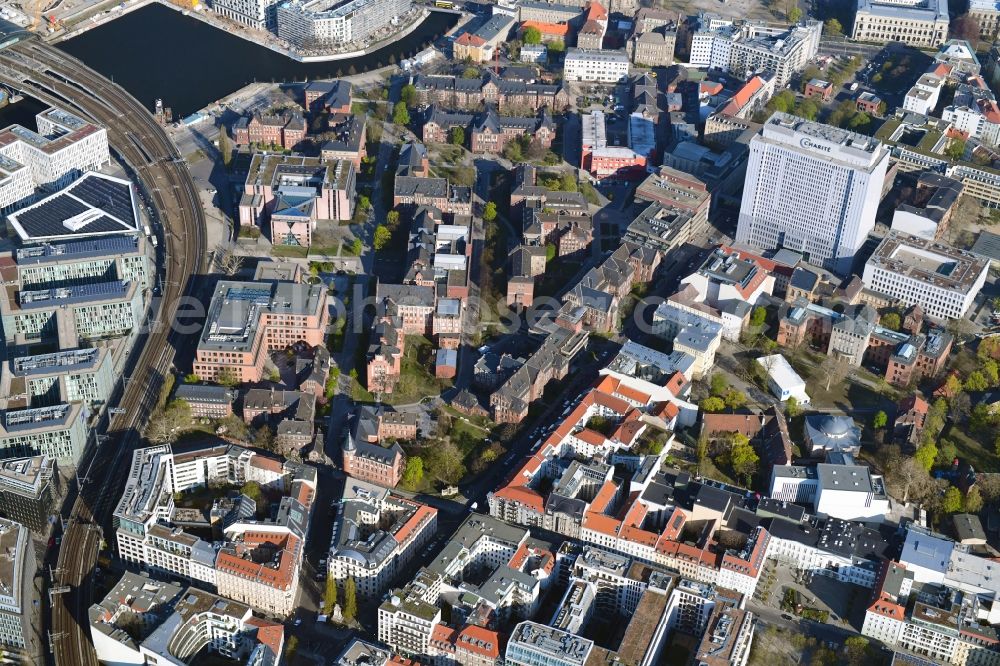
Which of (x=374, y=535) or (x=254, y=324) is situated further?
(x=254, y=324)

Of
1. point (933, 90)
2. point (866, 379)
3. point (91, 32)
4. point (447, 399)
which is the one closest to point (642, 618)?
point (447, 399)

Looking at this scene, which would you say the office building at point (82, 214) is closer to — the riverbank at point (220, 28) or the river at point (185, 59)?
the river at point (185, 59)

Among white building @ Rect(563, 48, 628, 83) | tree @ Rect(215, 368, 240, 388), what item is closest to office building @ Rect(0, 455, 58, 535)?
tree @ Rect(215, 368, 240, 388)

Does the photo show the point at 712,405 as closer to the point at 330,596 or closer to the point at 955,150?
the point at 330,596

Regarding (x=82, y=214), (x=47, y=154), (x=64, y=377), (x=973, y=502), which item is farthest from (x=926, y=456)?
(x=47, y=154)

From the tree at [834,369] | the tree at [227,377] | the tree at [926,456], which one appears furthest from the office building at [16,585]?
the tree at [926,456]
